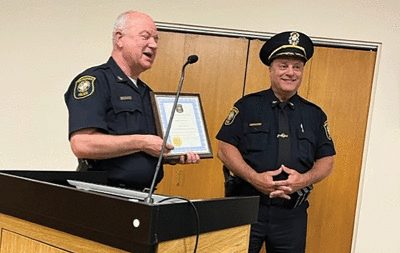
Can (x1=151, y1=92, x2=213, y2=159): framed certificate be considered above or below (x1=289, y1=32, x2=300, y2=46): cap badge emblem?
below

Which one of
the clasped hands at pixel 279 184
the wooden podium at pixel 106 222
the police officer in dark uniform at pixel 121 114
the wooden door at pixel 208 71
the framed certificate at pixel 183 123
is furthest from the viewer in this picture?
→ the wooden door at pixel 208 71

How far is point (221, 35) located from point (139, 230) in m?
2.58

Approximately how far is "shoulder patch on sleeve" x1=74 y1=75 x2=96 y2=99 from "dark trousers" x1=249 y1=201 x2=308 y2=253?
1034 mm

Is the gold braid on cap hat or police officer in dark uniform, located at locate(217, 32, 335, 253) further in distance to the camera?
the gold braid on cap hat

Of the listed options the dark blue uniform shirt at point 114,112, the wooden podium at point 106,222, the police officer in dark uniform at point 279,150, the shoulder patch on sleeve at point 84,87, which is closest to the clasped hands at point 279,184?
the police officer in dark uniform at point 279,150

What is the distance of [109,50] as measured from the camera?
3.34m

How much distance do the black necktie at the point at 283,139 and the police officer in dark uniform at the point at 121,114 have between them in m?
0.74

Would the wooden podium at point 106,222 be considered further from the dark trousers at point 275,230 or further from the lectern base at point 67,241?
the dark trousers at point 275,230

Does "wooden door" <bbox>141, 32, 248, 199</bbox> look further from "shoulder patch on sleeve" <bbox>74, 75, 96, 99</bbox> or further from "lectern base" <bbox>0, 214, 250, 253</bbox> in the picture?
"lectern base" <bbox>0, 214, 250, 253</bbox>

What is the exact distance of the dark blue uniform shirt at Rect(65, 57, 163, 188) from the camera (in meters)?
1.71

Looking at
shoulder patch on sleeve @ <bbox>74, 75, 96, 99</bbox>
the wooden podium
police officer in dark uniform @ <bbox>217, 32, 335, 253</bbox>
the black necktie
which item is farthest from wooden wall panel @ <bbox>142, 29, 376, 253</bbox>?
the wooden podium

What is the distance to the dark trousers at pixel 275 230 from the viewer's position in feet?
7.82

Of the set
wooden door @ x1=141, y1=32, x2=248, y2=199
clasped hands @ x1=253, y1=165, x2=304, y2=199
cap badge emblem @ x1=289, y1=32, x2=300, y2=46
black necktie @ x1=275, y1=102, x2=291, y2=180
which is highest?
cap badge emblem @ x1=289, y1=32, x2=300, y2=46

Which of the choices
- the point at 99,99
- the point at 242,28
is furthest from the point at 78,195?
the point at 242,28
